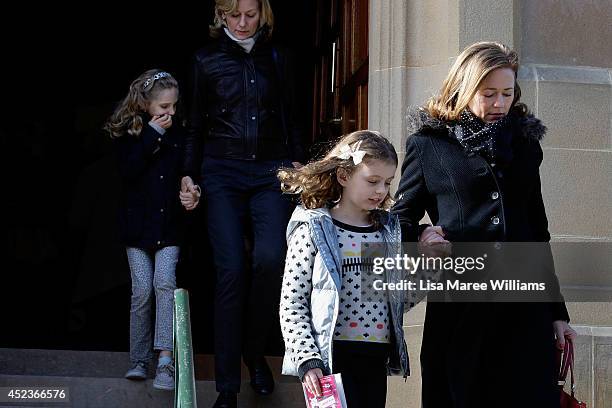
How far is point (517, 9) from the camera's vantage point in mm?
7367

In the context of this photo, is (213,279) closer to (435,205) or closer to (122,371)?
(122,371)

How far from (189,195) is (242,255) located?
1.68 ft

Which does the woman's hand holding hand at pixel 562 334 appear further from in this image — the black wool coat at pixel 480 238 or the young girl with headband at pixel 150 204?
the young girl with headband at pixel 150 204

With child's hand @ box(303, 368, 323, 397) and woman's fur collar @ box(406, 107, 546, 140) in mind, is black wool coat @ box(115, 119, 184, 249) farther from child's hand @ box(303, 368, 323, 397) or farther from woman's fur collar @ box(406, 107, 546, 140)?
child's hand @ box(303, 368, 323, 397)

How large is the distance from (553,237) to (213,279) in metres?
2.87

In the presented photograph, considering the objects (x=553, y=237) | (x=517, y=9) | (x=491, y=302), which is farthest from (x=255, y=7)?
(x=491, y=302)

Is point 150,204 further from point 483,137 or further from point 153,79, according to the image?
point 483,137

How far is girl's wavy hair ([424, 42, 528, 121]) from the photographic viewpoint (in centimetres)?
493

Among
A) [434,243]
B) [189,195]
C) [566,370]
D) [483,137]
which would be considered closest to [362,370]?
[434,243]

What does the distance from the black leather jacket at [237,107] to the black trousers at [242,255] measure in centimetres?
14

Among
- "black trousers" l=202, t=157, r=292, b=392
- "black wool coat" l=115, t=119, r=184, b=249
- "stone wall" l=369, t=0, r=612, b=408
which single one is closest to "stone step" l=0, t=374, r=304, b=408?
"black trousers" l=202, t=157, r=292, b=392

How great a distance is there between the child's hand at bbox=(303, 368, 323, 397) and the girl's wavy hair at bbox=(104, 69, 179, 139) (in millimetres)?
2833

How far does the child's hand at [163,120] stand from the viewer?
23.0 ft

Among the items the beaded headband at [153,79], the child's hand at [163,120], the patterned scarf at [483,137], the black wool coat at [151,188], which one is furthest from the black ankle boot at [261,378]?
the patterned scarf at [483,137]
